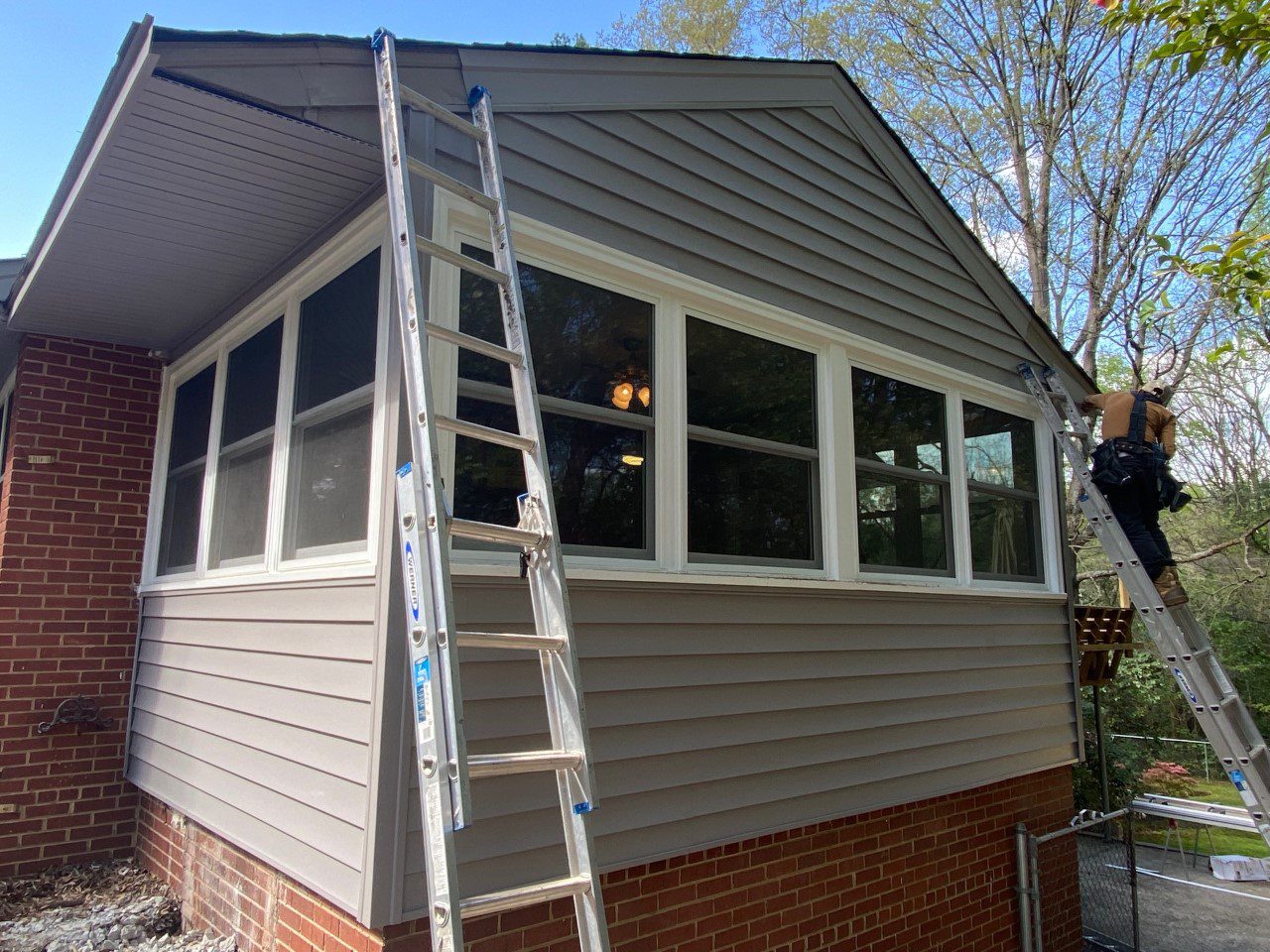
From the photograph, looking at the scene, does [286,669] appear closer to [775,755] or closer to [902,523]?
[775,755]

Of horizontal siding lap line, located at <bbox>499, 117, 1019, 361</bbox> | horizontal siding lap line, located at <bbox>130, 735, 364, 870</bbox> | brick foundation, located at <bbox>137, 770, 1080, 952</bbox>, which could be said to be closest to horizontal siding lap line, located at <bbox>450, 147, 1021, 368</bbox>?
horizontal siding lap line, located at <bbox>499, 117, 1019, 361</bbox>

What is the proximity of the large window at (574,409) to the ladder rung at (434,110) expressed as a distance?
1.40ft

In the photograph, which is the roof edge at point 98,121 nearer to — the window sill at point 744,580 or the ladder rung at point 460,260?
the ladder rung at point 460,260

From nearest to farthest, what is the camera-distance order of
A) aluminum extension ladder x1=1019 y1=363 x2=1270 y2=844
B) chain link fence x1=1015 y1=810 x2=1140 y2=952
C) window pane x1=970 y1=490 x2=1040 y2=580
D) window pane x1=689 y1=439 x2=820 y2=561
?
1. window pane x1=689 y1=439 x2=820 y2=561
2. aluminum extension ladder x1=1019 y1=363 x2=1270 y2=844
3. chain link fence x1=1015 y1=810 x2=1140 y2=952
4. window pane x1=970 y1=490 x2=1040 y2=580

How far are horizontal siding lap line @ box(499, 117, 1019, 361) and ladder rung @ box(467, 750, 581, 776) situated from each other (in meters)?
2.28

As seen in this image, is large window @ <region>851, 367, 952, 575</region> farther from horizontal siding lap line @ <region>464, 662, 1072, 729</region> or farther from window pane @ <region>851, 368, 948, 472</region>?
horizontal siding lap line @ <region>464, 662, 1072, 729</region>

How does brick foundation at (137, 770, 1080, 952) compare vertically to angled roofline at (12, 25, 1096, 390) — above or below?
below

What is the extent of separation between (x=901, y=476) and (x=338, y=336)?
3.31 metres

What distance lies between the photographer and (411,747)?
271cm

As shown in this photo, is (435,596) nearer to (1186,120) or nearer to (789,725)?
(789,725)

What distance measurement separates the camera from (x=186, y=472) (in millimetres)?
5004

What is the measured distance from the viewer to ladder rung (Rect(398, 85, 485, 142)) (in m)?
2.89

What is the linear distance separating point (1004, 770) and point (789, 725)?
7.03ft

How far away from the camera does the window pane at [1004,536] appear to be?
5578 millimetres
